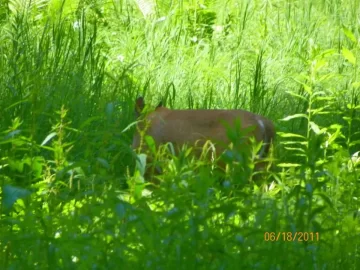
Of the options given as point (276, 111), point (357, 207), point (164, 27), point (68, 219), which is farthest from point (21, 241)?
point (164, 27)

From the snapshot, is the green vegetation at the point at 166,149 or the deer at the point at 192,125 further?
the deer at the point at 192,125
